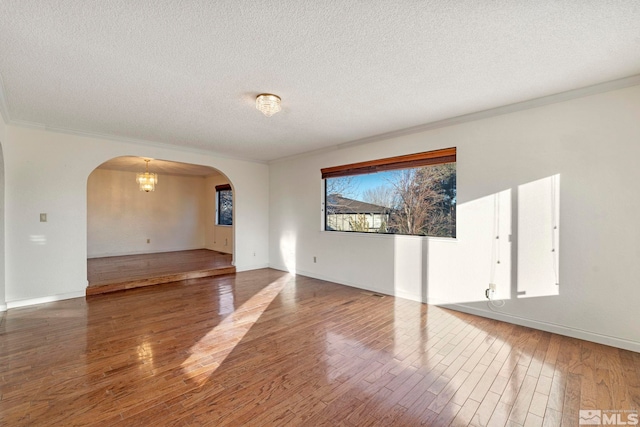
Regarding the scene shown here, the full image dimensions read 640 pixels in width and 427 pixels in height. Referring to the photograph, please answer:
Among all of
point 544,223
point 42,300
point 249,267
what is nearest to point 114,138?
point 42,300

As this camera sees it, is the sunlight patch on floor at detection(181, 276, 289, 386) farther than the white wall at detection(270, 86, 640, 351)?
No

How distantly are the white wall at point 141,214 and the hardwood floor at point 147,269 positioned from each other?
556 millimetres

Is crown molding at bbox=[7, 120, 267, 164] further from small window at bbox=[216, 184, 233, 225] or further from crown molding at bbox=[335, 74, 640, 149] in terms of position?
crown molding at bbox=[335, 74, 640, 149]

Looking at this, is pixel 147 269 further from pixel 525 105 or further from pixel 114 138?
pixel 525 105

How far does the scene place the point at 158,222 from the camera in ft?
27.2

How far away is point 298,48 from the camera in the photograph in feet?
6.85

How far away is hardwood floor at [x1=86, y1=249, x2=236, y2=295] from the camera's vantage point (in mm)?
4695

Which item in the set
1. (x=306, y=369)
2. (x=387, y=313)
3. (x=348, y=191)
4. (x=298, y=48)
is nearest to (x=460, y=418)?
(x=306, y=369)

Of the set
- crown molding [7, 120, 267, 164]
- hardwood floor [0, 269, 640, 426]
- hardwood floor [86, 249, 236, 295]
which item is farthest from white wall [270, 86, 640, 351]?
hardwood floor [86, 249, 236, 295]

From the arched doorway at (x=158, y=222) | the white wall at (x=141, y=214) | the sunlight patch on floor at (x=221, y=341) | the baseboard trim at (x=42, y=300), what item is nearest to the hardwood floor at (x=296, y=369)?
the sunlight patch on floor at (x=221, y=341)

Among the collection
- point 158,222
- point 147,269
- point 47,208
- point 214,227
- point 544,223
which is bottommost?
point 147,269

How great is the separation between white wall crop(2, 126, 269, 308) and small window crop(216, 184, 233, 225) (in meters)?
3.69

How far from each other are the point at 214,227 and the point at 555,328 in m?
8.34

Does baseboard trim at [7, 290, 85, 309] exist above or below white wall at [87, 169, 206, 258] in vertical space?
below
